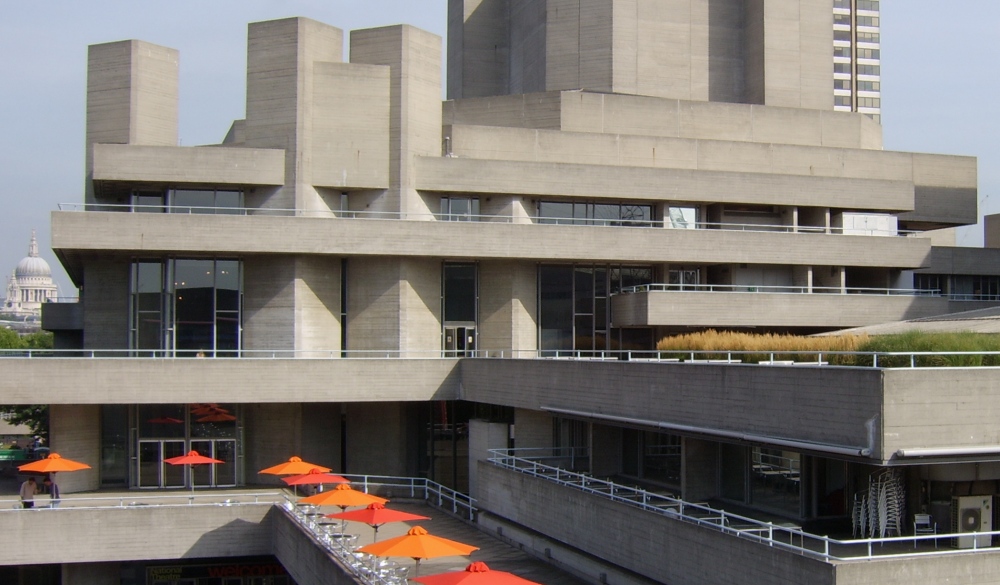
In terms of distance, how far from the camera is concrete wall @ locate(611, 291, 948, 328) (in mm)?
46656

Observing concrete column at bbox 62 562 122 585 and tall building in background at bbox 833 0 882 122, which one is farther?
tall building in background at bbox 833 0 882 122

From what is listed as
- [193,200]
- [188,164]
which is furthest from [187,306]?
[188,164]

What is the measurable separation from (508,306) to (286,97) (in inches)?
476

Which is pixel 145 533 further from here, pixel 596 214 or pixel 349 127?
pixel 596 214

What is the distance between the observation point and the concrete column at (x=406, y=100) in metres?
46.2

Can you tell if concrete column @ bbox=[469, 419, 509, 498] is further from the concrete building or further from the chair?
the chair

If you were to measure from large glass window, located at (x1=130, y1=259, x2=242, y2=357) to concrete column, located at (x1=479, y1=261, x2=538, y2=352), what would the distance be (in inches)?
388

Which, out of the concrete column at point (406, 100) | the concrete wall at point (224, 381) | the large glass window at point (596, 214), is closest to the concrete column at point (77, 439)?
the concrete wall at point (224, 381)

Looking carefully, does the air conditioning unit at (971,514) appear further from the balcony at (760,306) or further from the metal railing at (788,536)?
the balcony at (760,306)

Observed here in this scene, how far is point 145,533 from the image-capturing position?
123ft

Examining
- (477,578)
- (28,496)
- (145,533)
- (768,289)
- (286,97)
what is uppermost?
(286,97)

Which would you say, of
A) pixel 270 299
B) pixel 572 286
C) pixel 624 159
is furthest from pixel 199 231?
pixel 624 159

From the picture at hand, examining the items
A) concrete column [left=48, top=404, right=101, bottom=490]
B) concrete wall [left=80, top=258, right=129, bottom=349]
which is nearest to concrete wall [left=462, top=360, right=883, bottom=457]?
concrete column [left=48, top=404, right=101, bottom=490]

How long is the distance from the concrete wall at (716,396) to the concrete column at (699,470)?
47.0 inches
